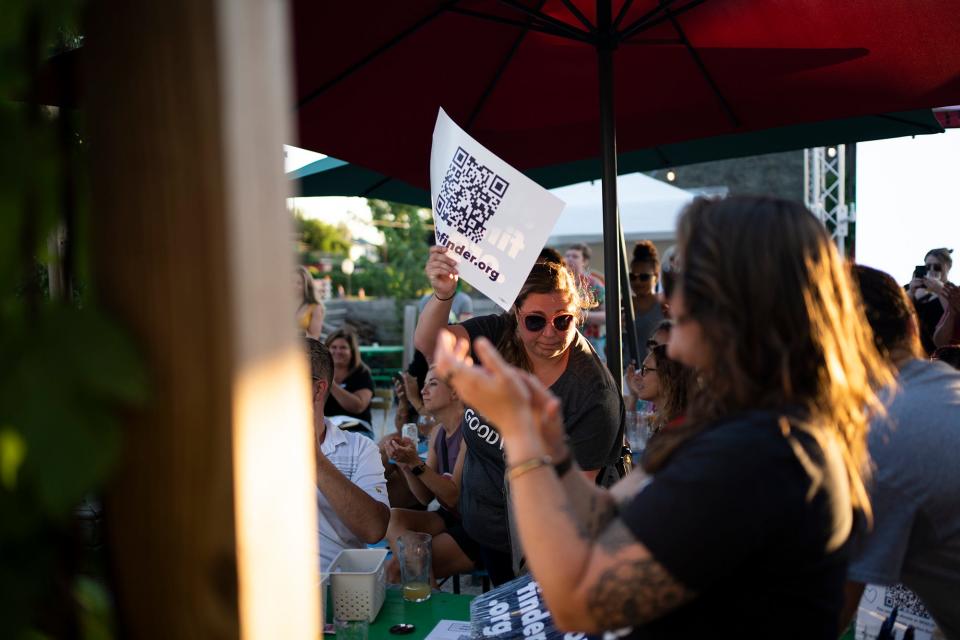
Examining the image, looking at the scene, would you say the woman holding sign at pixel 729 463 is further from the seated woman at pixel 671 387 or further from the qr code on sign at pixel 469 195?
the seated woman at pixel 671 387

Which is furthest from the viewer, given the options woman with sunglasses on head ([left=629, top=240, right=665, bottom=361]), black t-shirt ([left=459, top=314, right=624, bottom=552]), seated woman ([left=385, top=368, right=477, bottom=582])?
woman with sunglasses on head ([left=629, top=240, right=665, bottom=361])

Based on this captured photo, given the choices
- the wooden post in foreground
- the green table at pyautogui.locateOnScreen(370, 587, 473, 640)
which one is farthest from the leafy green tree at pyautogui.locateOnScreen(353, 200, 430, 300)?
the wooden post in foreground

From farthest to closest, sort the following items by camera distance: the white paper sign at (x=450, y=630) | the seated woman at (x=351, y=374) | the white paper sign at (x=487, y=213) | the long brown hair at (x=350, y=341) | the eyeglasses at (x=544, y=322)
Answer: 1. the long brown hair at (x=350, y=341)
2. the seated woman at (x=351, y=374)
3. the eyeglasses at (x=544, y=322)
4. the white paper sign at (x=487, y=213)
5. the white paper sign at (x=450, y=630)

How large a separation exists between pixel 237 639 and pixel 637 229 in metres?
8.98

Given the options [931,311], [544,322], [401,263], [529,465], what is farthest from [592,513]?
[401,263]

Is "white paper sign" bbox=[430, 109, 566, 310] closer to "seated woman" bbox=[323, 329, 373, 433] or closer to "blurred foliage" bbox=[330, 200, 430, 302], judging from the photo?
"seated woman" bbox=[323, 329, 373, 433]

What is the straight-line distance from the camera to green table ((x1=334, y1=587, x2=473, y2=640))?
7.64ft

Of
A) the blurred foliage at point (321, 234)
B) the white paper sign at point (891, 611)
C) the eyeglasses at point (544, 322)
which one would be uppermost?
the blurred foliage at point (321, 234)

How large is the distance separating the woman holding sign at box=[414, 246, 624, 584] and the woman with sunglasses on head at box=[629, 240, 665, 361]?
2.93 meters

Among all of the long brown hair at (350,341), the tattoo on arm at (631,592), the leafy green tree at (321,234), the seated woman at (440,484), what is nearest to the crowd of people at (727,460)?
the tattoo on arm at (631,592)

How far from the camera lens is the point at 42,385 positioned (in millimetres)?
612

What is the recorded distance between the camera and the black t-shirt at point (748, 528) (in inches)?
42.2

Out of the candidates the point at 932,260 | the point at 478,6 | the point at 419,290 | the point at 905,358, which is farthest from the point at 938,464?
the point at 419,290

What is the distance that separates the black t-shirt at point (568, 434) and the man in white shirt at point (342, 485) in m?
0.34
